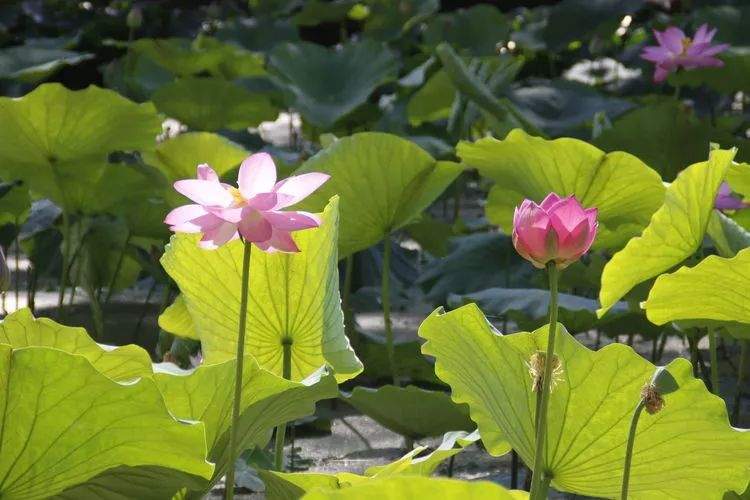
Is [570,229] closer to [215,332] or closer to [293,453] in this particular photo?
[215,332]

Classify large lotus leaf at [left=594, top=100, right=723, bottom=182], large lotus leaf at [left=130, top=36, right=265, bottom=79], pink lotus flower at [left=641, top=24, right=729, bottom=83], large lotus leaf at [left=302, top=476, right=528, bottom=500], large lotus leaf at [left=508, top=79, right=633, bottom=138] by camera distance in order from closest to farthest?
large lotus leaf at [left=302, top=476, right=528, bottom=500] → large lotus leaf at [left=594, top=100, right=723, bottom=182] → pink lotus flower at [left=641, top=24, right=729, bottom=83] → large lotus leaf at [left=508, top=79, right=633, bottom=138] → large lotus leaf at [left=130, top=36, right=265, bottom=79]

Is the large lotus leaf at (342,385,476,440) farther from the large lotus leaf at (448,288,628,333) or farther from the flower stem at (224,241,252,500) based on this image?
the flower stem at (224,241,252,500)

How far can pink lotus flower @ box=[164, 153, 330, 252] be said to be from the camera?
37.8 inches

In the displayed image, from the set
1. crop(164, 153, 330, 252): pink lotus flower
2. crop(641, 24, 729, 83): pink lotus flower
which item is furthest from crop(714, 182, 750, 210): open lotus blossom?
crop(641, 24, 729, 83): pink lotus flower

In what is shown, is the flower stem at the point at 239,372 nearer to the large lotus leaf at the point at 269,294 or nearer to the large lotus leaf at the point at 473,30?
the large lotus leaf at the point at 269,294

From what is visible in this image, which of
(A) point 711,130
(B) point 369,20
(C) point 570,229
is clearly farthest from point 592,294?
(B) point 369,20

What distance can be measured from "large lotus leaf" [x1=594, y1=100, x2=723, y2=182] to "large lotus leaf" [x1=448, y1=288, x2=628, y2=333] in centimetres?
52

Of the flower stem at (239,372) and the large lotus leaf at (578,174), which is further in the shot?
the large lotus leaf at (578,174)

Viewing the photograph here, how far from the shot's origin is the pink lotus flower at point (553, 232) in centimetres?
95

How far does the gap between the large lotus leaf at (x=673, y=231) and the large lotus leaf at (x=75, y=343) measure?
0.43m

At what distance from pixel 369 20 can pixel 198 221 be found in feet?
12.8

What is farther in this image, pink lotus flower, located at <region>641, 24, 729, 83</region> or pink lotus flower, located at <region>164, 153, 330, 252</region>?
pink lotus flower, located at <region>641, 24, 729, 83</region>

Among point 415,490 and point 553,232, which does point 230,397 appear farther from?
point 415,490

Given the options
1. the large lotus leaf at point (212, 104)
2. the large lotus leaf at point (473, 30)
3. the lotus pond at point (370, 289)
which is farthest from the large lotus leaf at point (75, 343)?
the large lotus leaf at point (473, 30)
